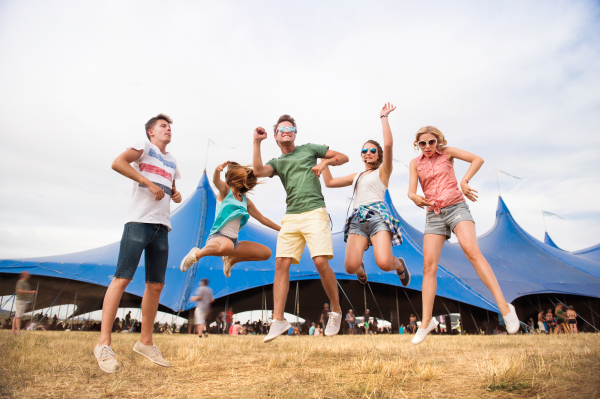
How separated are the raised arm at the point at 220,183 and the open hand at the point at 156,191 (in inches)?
32.9

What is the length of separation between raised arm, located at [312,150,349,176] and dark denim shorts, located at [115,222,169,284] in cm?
122

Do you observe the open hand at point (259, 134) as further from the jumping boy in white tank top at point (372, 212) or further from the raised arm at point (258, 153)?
the jumping boy in white tank top at point (372, 212)

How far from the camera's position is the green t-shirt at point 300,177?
10.3ft

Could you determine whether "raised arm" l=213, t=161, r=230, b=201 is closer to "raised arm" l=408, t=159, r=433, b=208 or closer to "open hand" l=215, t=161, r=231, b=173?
"open hand" l=215, t=161, r=231, b=173

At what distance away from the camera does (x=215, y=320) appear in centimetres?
1180

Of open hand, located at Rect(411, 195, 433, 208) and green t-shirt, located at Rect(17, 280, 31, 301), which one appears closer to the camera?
open hand, located at Rect(411, 195, 433, 208)

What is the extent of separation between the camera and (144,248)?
2.65m

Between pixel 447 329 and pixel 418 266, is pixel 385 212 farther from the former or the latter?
pixel 447 329

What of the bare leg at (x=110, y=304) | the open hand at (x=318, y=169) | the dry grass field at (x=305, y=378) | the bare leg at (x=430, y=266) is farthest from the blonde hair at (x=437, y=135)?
the bare leg at (x=110, y=304)

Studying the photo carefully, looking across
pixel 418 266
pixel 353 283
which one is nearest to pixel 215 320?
pixel 353 283

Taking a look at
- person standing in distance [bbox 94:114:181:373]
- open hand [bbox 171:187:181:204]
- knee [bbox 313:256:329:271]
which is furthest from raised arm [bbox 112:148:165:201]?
knee [bbox 313:256:329:271]

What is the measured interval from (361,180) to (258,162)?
103 cm

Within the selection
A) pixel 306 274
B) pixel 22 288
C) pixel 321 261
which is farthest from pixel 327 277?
pixel 306 274

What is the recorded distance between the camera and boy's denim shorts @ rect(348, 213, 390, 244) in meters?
3.23
